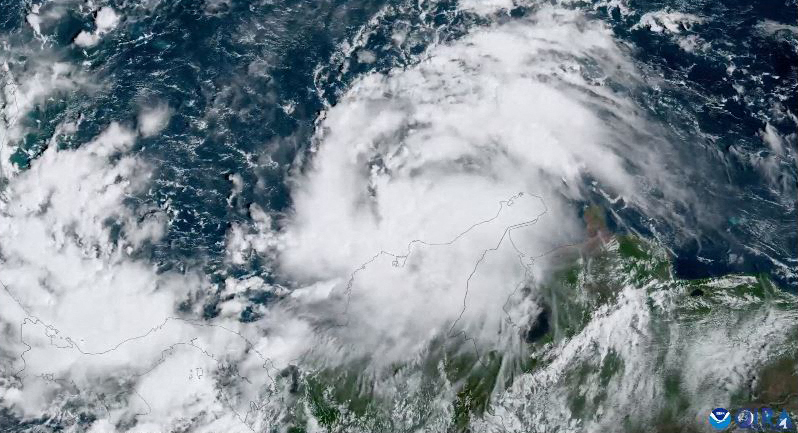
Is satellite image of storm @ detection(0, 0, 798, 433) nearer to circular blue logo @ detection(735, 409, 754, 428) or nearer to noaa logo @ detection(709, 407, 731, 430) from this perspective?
noaa logo @ detection(709, 407, 731, 430)

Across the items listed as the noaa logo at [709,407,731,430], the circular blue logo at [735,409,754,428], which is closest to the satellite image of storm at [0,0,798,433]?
the noaa logo at [709,407,731,430]

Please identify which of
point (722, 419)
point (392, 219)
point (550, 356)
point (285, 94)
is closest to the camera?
point (722, 419)

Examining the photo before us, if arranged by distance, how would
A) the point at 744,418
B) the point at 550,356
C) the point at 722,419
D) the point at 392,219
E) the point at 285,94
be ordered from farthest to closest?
1. the point at 392,219
2. the point at 285,94
3. the point at 550,356
4. the point at 722,419
5. the point at 744,418

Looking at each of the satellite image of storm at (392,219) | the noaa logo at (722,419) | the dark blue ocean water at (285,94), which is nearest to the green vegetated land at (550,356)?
the satellite image of storm at (392,219)

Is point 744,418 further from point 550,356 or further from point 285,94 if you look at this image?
point 285,94

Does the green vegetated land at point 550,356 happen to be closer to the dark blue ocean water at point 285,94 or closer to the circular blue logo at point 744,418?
the dark blue ocean water at point 285,94

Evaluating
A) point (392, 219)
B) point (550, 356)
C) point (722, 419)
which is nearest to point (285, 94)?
point (392, 219)
